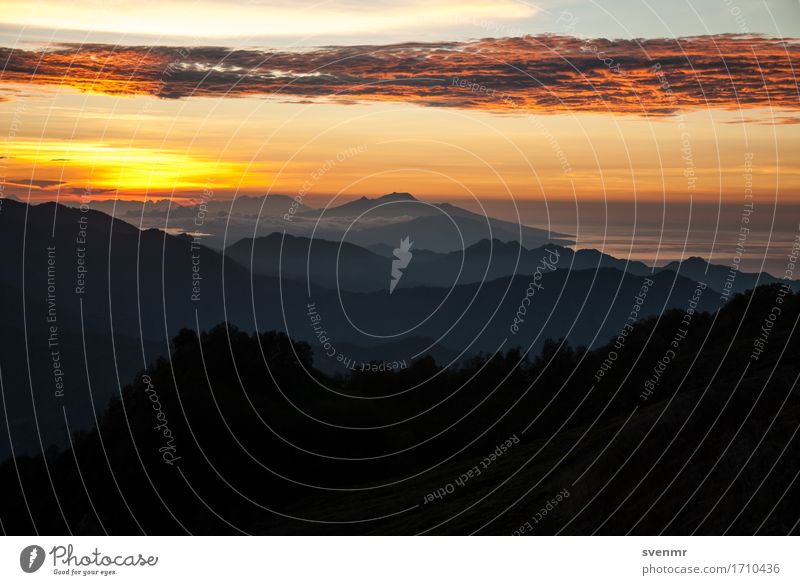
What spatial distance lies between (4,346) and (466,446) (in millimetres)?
31252

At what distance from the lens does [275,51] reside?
3228 centimetres

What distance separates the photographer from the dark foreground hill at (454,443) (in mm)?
28703

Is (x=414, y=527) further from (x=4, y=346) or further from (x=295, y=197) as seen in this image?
(x=4, y=346)
